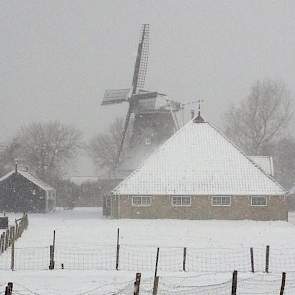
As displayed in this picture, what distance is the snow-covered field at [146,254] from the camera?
1581 cm

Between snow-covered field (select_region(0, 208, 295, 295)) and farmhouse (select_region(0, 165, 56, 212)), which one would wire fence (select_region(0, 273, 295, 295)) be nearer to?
snow-covered field (select_region(0, 208, 295, 295))

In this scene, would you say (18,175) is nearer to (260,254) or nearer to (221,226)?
(221,226)

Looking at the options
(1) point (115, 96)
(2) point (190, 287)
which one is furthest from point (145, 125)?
(2) point (190, 287)

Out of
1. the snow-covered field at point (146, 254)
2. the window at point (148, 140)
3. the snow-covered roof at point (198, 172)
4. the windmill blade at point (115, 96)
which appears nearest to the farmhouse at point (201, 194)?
the snow-covered roof at point (198, 172)

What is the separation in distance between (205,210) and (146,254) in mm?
22461

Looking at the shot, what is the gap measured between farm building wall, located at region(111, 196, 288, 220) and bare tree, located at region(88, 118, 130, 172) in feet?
200

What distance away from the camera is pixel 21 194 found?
60.1 metres

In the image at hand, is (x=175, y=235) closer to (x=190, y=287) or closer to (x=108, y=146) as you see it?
(x=190, y=287)

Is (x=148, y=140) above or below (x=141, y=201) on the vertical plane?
above

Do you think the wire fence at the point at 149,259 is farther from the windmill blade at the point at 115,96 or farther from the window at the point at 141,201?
the windmill blade at the point at 115,96

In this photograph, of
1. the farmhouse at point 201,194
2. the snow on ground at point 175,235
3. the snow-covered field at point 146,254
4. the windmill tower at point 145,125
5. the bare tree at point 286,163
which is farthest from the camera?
the bare tree at point 286,163

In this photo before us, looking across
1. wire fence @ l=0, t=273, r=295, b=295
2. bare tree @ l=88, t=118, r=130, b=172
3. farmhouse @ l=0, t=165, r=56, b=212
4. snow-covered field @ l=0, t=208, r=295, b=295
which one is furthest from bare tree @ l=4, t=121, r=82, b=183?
wire fence @ l=0, t=273, r=295, b=295

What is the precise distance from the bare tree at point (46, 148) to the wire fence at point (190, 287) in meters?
75.3

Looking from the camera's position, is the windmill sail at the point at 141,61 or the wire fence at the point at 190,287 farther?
the windmill sail at the point at 141,61
